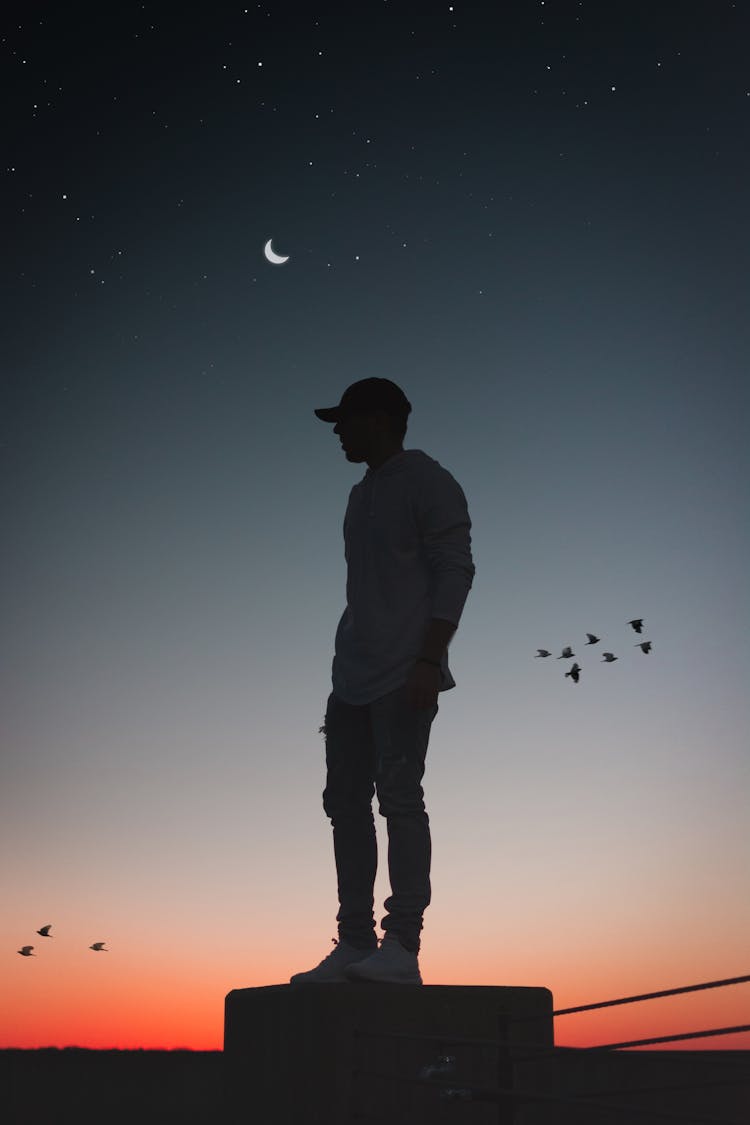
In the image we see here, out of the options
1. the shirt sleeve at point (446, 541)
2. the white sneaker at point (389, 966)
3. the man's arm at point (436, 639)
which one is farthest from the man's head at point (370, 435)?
the white sneaker at point (389, 966)

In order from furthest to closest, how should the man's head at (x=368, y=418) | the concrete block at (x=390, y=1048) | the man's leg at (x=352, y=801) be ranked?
1. the man's head at (x=368, y=418)
2. the man's leg at (x=352, y=801)
3. the concrete block at (x=390, y=1048)

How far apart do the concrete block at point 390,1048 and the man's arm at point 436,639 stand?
133 cm

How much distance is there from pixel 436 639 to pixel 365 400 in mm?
1206

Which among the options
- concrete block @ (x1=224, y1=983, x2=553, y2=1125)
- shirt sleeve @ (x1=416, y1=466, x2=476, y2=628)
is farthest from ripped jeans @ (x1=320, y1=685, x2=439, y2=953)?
shirt sleeve @ (x1=416, y1=466, x2=476, y2=628)

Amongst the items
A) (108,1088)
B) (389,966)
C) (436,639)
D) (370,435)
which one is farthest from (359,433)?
(108,1088)

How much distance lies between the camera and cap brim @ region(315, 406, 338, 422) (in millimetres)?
5434

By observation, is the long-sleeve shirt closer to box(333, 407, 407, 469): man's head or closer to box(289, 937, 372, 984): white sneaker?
box(333, 407, 407, 469): man's head

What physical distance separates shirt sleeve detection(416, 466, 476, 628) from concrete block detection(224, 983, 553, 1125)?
1555 millimetres

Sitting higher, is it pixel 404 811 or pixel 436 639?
pixel 436 639

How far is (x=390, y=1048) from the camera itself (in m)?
4.49

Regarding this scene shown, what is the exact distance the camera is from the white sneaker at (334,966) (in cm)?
492

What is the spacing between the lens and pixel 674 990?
3.39m

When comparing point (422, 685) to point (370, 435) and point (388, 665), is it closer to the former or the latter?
point (388, 665)

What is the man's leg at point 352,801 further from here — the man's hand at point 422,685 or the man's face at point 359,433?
the man's face at point 359,433
